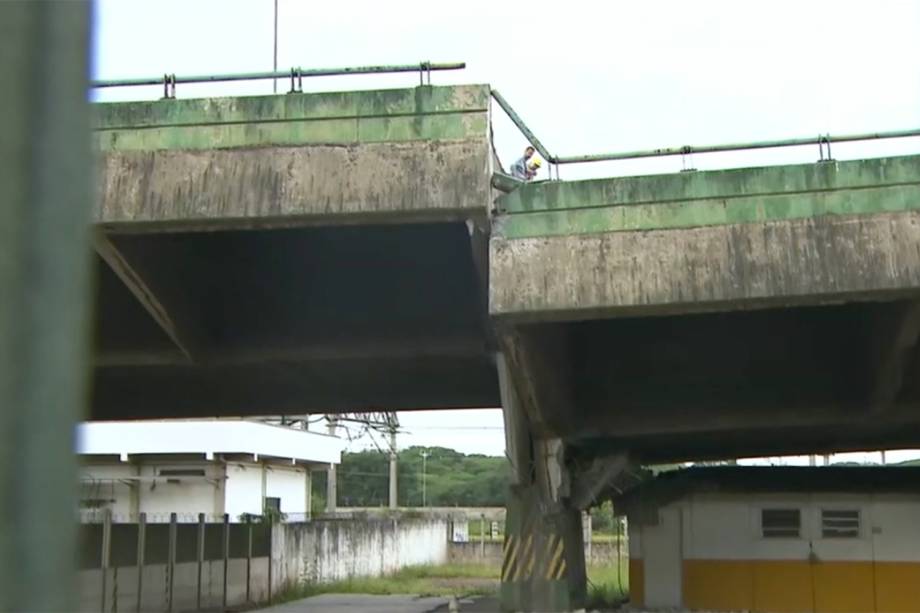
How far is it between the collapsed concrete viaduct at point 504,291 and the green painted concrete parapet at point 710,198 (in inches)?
1.2

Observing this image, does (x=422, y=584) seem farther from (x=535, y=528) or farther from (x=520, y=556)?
(x=535, y=528)

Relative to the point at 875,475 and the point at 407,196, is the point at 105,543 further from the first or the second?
the point at 875,475

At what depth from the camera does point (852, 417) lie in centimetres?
1900

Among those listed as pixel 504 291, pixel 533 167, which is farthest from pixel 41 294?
pixel 533 167

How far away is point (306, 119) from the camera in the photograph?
14.6 m

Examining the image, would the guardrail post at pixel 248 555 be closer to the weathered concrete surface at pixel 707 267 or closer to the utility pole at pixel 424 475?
the weathered concrete surface at pixel 707 267

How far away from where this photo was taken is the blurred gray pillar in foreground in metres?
1.64

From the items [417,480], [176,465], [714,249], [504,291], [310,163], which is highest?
[310,163]

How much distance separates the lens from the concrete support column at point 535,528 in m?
18.5

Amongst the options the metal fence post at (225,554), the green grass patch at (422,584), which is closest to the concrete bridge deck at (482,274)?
the metal fence post at (225,554)

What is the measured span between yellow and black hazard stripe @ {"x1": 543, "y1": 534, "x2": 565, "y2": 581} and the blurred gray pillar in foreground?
17599 millimetres

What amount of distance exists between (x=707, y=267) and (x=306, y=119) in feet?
18.6

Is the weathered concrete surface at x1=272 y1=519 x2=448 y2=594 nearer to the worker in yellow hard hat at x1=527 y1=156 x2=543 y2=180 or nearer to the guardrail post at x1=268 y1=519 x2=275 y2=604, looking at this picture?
the guardrail post at x1=268 y1=519 x2=275 y2=604

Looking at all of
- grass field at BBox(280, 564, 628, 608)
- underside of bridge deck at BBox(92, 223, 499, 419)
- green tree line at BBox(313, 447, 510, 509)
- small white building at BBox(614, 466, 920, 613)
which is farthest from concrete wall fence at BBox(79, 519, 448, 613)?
green tree line at BBox(313, 447, 510, 509)
